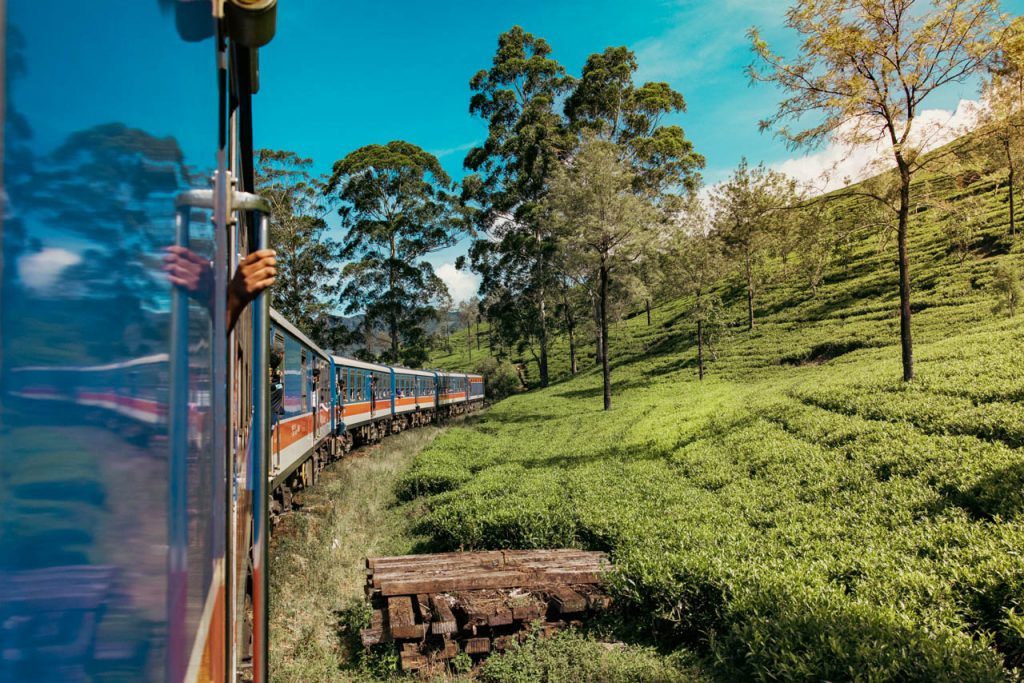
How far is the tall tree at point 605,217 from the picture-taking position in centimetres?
2112

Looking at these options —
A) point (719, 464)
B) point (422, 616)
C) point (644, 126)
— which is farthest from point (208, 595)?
point (644, 126)

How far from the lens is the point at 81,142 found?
24.9 inches

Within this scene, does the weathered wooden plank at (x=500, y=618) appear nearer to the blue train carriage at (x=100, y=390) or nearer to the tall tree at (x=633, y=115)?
the blue train carriage at (x=100, y=390)

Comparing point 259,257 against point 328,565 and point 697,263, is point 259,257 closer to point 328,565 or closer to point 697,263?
point 328,565

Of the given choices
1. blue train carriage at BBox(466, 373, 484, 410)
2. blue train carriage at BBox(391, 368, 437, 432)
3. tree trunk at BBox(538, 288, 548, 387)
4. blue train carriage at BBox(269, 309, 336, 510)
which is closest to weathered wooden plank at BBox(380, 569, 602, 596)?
blue train carriage at BBox(269, 309, 336, 510)

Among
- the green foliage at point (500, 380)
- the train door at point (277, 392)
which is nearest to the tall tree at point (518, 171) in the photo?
the green foliage at point (500, 380)

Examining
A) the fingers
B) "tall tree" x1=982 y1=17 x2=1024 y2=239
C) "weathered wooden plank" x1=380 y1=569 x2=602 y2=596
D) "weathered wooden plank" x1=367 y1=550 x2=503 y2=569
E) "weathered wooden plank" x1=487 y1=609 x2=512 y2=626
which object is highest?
"tall tree" x1=982 y1=17 x2=1024 y2=239

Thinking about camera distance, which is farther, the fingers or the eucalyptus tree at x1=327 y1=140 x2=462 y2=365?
the eucalyptus tree at x1=327 y1=140 x2=462 y2=365

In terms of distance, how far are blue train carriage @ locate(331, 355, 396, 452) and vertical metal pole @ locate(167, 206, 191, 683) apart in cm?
1340

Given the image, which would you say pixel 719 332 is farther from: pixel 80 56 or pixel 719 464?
pixel 80 56

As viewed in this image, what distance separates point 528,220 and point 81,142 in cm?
3221

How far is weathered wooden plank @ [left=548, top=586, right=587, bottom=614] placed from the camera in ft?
18.1

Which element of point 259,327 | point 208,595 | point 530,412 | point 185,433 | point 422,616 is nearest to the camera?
point 185,433

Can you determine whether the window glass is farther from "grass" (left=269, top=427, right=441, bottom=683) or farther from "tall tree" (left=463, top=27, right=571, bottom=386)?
"tall tree" (left=463, top=27, right=571, bottom=386)
